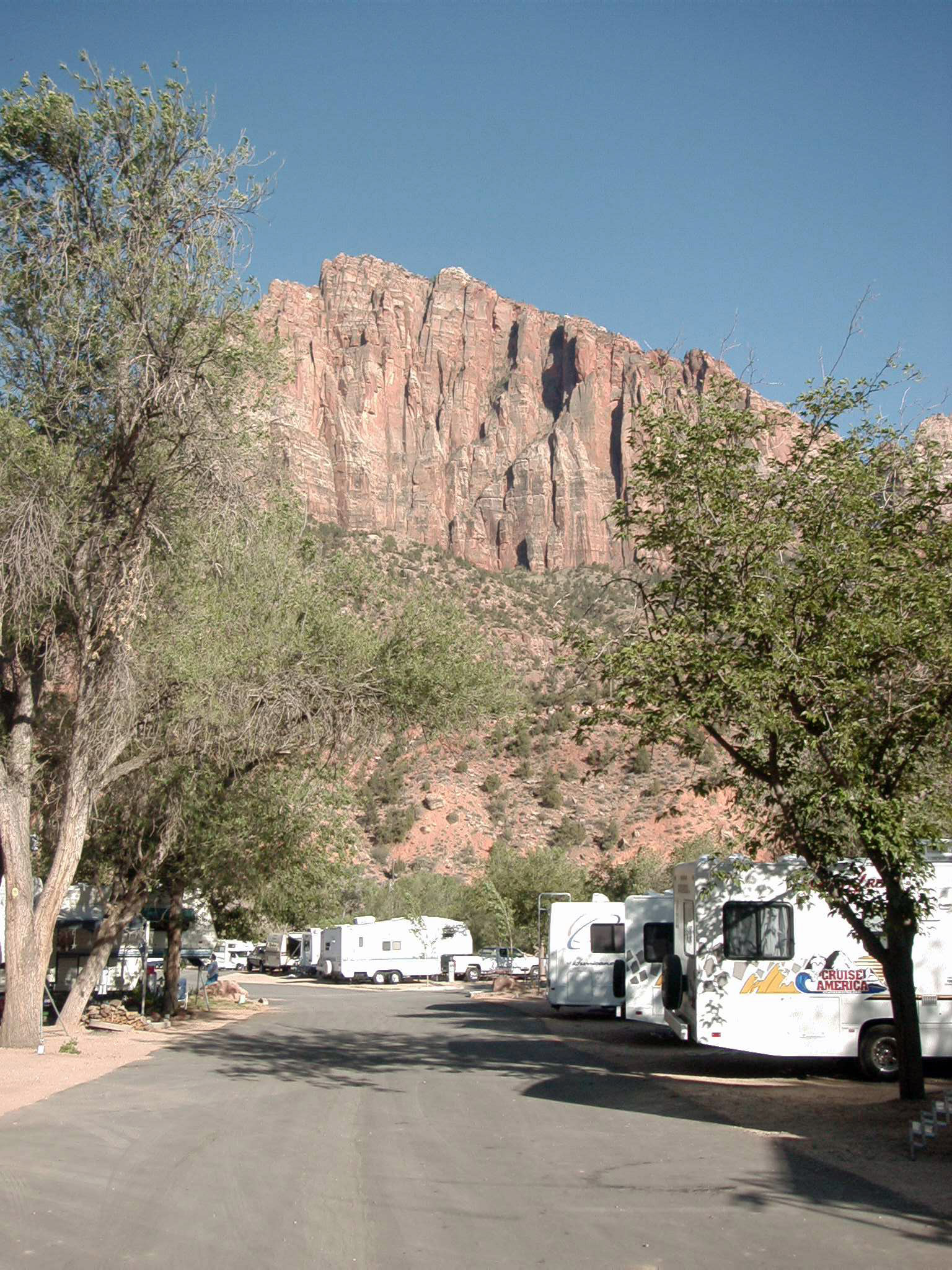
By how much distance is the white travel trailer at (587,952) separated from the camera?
24.9 meters

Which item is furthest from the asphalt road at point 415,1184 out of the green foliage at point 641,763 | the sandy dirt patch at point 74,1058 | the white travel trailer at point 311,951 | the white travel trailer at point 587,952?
the green foliage at point 641,763

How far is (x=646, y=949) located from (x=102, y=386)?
533 inches

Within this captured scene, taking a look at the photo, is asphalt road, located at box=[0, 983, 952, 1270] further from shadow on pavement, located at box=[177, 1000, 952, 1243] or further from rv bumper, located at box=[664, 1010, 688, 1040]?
rv bumper, located at box=[664, 1010, 688, 1040]

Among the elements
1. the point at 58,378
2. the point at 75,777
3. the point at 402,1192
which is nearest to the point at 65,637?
the point at 75,777

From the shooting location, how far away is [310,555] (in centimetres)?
2208

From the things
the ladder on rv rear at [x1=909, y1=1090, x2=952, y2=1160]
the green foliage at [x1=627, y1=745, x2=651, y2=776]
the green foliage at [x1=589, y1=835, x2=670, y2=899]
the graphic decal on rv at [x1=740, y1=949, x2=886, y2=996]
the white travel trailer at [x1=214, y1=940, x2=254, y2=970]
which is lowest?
the white travel trailer at [x1=214, y1=940, x2=254, y2=970]

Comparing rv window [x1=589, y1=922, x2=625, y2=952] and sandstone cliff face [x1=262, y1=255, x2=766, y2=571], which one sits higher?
sandstone cliff face [x1=262, y1=255, x2=766, y2=571]

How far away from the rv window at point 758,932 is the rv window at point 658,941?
6002 mm

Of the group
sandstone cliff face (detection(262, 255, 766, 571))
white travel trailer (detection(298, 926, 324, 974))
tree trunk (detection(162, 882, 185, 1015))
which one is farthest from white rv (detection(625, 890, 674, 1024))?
sandstone cliff face (detection(262, 255, 766, 571))

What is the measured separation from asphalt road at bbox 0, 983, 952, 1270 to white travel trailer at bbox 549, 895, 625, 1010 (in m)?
11.5

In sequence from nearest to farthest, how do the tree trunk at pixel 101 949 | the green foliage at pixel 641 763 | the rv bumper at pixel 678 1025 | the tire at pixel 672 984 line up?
the tire at pixel 672 984 < the rv bumper at pixel 678 1025 < the tree trunk at pixel 101 949 < the green foliage at pixel 641 763

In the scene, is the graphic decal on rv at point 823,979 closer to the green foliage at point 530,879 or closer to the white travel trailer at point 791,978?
the white travel trailer at point 791,978

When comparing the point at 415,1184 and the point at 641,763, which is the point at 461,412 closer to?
the point at 641,763

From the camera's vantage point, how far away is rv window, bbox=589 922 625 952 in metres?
25.0
